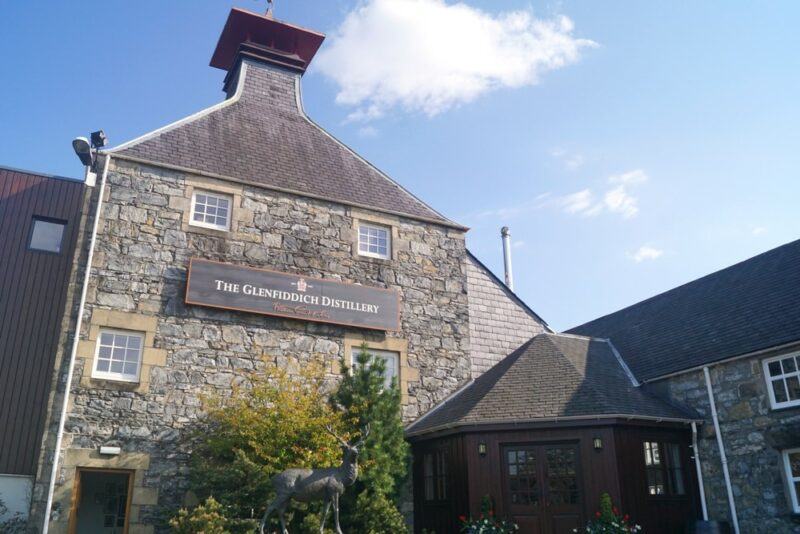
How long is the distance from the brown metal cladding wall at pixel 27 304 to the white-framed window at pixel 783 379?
14.4 metres

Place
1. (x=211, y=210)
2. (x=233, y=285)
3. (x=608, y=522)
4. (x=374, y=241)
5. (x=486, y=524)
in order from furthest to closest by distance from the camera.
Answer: (x=374, y=241) < (x=211, y=210) < (x=233, y=285) < (x=486, y=524) < (x=608, y=522)

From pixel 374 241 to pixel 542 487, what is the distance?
6.90 metres

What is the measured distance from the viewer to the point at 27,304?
1523 cm

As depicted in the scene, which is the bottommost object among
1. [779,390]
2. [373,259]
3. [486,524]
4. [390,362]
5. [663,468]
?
[486,524]

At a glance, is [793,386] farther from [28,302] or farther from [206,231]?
[28,302]

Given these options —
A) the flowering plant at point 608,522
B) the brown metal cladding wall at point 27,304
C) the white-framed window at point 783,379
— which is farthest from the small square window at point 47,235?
the white-framed window at point 783,379

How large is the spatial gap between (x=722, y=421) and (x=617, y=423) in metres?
2.47

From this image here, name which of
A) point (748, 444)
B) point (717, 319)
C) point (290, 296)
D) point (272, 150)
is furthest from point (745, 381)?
point (272, 150)

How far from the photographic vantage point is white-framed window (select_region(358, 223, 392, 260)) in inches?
634

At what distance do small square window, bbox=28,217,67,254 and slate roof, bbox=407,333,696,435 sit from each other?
939 cm

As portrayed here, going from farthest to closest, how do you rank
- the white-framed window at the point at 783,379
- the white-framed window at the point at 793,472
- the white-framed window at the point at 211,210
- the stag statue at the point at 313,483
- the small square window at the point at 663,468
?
the white-framed window at the point at 211,210, the small square window at the point at 663,468, the white-framed window at the point at 783,379, the white-framed window at the point at 793,472, the stag statue at the point at 313,483

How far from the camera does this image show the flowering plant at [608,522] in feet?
37.1

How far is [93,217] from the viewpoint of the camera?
44.0 ft

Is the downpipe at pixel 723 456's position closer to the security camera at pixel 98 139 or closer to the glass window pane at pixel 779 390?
the glass window pane at pixel 779 390
